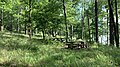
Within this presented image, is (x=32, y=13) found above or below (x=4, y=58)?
above

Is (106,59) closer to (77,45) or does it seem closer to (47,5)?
(77,45)

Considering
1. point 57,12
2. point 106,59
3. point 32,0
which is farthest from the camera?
point 57,12

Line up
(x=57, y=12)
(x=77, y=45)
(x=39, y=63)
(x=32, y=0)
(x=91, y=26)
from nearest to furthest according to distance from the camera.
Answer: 1. (x=39, y=63)
2. (x=77, y=45)
3. (x=32, y=0)
4. (x=57, y=12)
5. (x=91, y=26)

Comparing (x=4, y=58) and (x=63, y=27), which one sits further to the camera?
(x=63, y=27)

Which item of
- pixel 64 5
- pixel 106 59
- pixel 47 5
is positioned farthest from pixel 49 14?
pixel 106 59

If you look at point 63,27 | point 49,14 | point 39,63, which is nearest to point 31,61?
point 39,63

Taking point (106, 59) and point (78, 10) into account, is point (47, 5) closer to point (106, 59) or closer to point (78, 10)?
point (106, 59)

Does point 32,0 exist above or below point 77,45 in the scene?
above

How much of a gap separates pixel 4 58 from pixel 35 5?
1869cm

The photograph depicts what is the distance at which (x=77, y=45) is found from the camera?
18.5m

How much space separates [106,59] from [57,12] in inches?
760

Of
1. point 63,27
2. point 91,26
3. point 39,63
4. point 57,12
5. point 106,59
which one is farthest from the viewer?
point 91,26

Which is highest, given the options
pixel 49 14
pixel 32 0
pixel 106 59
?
pixel 32 0

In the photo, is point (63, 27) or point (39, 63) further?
point (63, 27)
